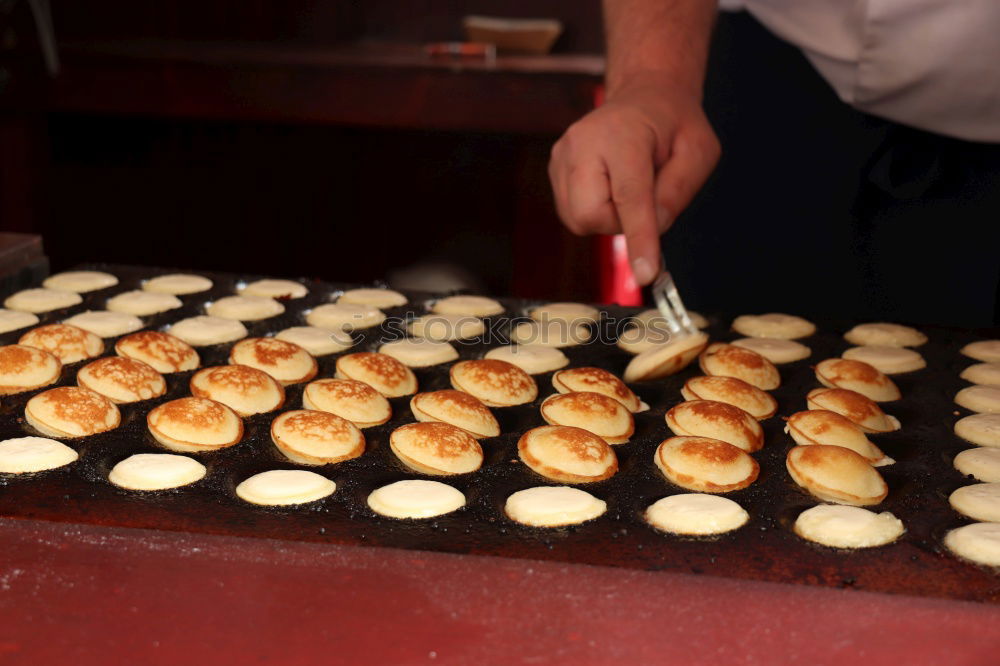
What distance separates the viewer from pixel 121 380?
5.48 feet

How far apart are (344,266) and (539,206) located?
5.27 feet

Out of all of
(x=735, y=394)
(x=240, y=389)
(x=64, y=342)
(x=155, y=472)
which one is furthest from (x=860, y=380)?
(x=64, y=342)

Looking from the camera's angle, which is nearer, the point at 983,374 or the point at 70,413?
the point at 70,413

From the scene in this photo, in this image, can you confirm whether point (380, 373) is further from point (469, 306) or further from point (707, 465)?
point (707, 465)

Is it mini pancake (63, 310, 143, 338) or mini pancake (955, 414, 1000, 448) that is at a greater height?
mini pancake (63, 310, 143, 338)

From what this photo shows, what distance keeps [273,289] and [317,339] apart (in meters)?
0.37

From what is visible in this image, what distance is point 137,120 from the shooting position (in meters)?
5.23

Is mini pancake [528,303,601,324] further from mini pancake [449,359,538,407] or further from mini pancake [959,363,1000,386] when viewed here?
mini pancake [959,363,1000,386]

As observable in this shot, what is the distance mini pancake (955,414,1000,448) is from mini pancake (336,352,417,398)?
0.93 metres

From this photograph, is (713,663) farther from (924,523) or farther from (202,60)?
(202,60)

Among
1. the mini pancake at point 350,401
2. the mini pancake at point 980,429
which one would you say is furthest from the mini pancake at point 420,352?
the mini pancake at point 980,429

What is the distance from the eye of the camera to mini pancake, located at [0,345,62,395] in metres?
1.67

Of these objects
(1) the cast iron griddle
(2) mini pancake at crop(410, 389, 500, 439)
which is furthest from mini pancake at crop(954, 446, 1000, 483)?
(2) mini pancake at crop(410, 389, 500, 439)

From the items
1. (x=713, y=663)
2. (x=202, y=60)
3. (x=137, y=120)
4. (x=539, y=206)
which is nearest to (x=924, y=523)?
(x=713, y=663)
